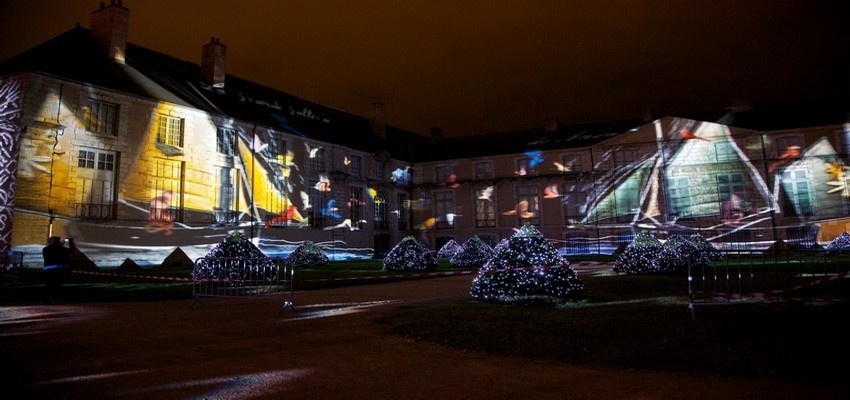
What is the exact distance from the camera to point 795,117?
34.8 m

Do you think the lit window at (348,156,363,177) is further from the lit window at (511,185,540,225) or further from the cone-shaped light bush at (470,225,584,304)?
the cone-shaped light bush at (470,225,584,304)

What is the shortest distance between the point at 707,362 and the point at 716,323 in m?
1.73

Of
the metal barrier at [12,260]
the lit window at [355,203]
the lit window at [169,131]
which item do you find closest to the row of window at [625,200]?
the lit window at [355,203]

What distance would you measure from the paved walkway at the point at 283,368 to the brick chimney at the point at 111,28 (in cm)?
2072

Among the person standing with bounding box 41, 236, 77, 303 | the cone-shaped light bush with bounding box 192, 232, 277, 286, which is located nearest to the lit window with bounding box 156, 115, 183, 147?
the cone-shaped light bush with bounding box 192, 232, 277, 286

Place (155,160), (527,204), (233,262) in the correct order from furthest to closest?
(527,204)
(155,160)
(233,262)

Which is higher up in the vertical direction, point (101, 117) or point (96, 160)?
point (101, 117)

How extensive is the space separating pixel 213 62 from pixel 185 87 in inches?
134

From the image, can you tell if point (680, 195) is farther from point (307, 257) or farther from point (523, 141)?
point (307, 257)

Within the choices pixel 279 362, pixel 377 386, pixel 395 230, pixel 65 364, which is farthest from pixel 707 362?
pixel 395 230

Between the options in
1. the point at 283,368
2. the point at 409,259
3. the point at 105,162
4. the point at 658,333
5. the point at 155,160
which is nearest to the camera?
the point at 283,368

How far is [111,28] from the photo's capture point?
80.6ft

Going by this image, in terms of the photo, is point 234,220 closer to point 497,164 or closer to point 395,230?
point 395,230

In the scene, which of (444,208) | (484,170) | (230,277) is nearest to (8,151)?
(230,277)
